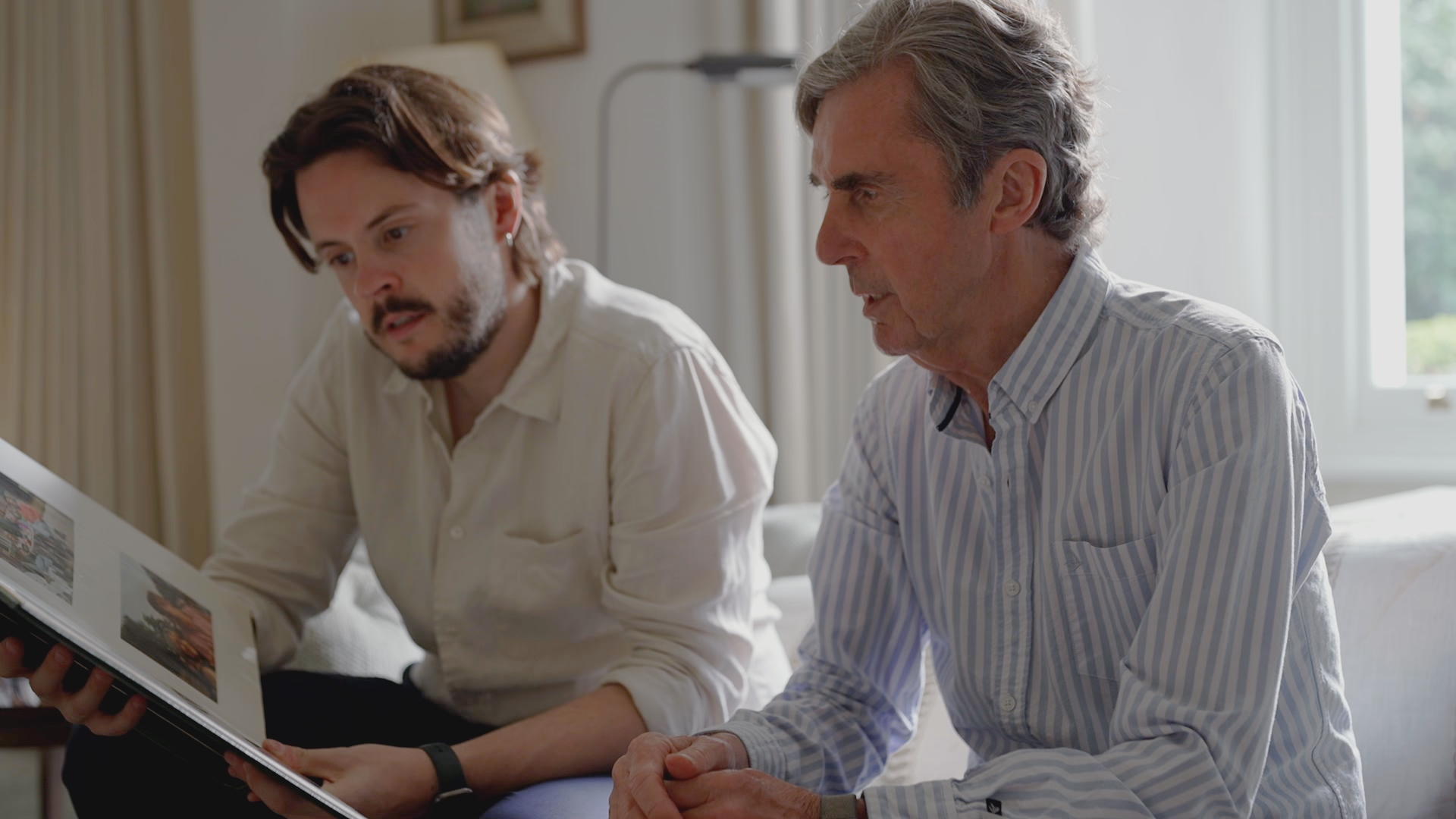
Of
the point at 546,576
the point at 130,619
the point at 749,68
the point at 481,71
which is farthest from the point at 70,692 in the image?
the point at 481,71

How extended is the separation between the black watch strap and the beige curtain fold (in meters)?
1.94

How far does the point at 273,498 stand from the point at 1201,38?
1719 millimetres

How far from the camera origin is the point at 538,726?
1.25 m

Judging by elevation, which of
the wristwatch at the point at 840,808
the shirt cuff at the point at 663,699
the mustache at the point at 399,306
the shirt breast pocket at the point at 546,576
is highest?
the mustache at the point at 399,306

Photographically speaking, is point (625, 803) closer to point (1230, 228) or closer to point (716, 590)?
point (716, 590)

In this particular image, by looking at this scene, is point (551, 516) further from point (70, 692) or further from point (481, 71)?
point (481, 71)

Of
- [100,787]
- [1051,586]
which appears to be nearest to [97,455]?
[100,787]

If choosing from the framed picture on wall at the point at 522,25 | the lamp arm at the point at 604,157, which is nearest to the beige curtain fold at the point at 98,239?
the framed picture on wall at the point at 522,25

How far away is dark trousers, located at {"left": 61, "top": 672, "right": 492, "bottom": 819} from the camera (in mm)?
1331

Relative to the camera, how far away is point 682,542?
4.35 feet

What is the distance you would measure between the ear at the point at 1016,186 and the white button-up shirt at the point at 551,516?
0.43 metres

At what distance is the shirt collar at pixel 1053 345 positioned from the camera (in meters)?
1.06

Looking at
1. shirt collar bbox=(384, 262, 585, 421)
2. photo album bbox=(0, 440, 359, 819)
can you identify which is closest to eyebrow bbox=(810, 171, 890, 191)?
shirt collar bbox=(384, 262, 585, 421)

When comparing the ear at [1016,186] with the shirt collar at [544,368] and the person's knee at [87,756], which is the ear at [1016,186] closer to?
the shirt collar at [544,368]
